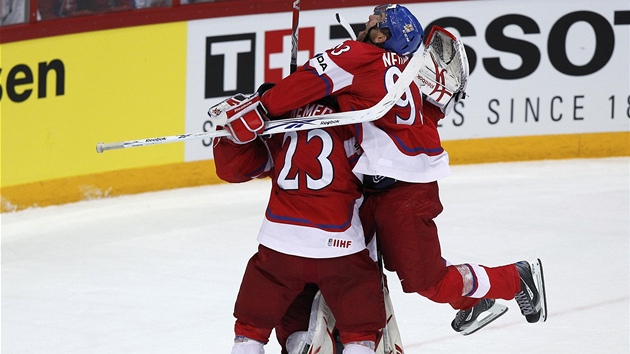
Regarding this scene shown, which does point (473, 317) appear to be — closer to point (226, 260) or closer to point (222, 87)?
point (226, 260)

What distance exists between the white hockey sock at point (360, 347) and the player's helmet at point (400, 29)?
81 centimetres

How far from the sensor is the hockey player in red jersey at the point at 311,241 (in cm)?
346

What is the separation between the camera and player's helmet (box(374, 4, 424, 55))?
3504 millimetres

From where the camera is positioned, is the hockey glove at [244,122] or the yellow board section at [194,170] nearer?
the hockey glove at [244,122]

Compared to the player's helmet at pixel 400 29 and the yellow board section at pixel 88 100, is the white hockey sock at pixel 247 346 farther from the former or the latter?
the yellow board section at pixel 88 100

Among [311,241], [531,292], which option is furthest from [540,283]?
[311,241]

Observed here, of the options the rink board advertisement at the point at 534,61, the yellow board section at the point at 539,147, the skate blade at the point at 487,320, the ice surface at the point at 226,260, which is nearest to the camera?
the skate blade at the point at 487,320

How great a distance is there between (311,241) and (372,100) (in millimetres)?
417

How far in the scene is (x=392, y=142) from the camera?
347 cm

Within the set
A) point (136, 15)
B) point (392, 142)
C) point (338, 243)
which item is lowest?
point (338, 243)

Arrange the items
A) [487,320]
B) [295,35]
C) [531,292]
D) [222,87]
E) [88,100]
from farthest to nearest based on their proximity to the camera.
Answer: [222,87], [88,100], [487,320], [531,292], [295,35]

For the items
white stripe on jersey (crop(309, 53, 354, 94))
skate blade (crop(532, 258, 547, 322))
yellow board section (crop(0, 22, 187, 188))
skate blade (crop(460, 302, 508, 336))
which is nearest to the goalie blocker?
white stripe on jersey (crop(309, 53, 354, 94))

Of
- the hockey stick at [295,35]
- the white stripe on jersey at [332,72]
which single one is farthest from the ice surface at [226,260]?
the white stripe on jersey at [332,72]

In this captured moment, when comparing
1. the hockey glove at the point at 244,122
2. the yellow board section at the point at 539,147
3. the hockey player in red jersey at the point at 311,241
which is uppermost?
the hockey glove at the point at 244,122
